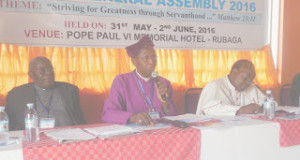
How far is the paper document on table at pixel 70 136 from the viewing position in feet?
5.24

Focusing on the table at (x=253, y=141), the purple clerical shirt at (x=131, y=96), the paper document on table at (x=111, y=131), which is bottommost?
the table at (x=253, y=141)

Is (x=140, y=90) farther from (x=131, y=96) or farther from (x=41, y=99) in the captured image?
(x=41, y=99)

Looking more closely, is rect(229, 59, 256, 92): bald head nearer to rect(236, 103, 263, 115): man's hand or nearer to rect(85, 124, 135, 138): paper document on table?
rect(236, 103, 263, 115): man's hand

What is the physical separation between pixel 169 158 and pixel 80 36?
2.19 metres

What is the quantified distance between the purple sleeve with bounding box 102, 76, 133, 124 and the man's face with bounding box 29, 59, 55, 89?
69 centimetres

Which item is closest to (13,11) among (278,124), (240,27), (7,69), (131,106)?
(7,69)

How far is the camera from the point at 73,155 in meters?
1.55

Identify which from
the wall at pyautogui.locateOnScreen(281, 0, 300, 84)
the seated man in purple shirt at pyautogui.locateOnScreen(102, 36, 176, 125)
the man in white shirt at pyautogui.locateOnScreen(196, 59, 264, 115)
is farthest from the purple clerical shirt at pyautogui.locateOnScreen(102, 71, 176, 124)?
the wall at pyautogui.locateOnScreen(281, 0, 300, 84)

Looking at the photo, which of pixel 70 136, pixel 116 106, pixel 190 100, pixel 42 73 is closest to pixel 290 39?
pixel 190 100

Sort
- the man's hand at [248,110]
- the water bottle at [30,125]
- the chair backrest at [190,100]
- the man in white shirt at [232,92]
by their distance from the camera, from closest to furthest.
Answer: the water bottle at [30,125], the man's hand at [248,110], the man in white shirt at [232,92], the chair backrest at [190,100]

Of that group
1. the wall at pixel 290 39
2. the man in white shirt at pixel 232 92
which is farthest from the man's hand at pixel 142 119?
the wall at pixel 290 39

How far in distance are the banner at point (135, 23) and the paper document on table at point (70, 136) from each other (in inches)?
71.3

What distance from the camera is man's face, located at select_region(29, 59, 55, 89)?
2.90 meters

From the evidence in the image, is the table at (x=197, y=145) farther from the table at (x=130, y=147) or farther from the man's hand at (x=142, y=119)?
the man's hand at (x=142, y=119)
